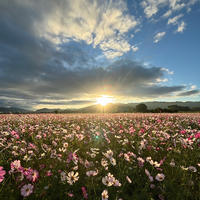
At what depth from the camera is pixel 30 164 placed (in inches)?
102

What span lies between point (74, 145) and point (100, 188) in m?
2.05

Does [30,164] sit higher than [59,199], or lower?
higher

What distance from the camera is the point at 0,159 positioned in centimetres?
285

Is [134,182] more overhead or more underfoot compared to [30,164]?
more underfoot

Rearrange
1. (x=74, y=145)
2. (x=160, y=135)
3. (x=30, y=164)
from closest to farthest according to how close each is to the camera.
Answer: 1. (x=30, y=164)
2. (x=74, y=145)
3. (x=160, y=135)

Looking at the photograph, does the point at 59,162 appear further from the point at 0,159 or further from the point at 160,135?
the point at 160,135

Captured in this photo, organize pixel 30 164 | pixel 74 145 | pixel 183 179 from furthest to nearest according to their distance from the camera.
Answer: pixel 74 145, pixel 30 164, pixel 183 179

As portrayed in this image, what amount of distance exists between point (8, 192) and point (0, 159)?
1.31 metres

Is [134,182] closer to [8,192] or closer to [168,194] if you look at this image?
[168,194]

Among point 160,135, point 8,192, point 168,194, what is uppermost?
point 160,135

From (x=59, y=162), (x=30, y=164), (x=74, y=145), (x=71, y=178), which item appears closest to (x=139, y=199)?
(x=71, y=178)

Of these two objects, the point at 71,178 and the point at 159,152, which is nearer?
the point at 71,178

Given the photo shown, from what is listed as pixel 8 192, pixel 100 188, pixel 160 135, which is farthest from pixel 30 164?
pixel 160 135

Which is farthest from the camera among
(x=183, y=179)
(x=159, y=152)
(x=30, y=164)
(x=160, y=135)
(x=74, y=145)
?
(x=160, y=135)
